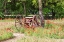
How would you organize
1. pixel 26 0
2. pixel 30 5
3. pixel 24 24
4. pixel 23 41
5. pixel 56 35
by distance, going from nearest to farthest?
pixel 23 41 < pixel 56 35 < pixel 24 24 < pixel 26 0 < pixel 30 5

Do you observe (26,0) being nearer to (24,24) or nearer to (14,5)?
(14,5)

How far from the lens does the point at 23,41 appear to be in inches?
484

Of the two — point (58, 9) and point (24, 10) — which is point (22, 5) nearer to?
point (24, 10)

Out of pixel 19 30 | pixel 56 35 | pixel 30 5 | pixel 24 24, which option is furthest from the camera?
pixel 30 5

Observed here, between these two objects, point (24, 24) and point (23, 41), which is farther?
point (24, 24)

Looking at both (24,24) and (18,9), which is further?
(18,9)

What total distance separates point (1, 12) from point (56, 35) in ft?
84.7

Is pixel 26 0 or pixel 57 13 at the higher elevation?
pixel 26 0

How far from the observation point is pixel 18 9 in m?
43.7

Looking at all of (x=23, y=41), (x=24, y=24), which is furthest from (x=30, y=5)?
(x=23, y=41)

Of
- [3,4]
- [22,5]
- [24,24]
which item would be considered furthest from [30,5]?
[24,24]

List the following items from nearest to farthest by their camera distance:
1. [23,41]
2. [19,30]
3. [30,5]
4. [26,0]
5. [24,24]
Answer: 1. [23,41]
2. [19,30]
3. [24,24]
4. [26,0]
5. [30,5]

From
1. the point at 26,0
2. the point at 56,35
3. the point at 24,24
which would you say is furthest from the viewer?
the point at 26,0

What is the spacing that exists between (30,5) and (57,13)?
502 cm
